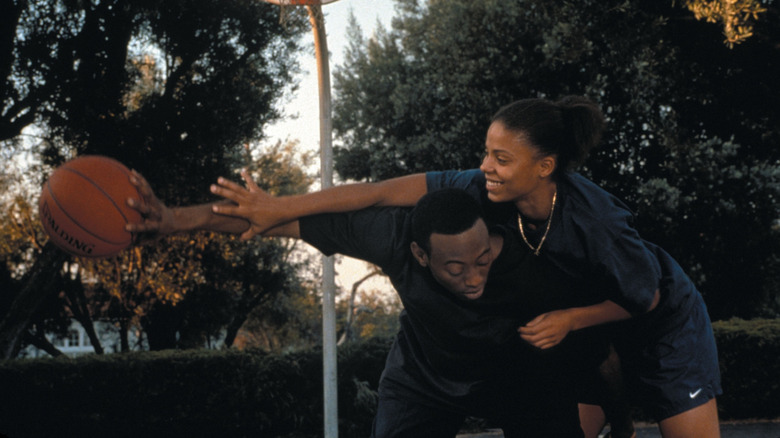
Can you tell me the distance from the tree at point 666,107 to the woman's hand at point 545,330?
32.8ft

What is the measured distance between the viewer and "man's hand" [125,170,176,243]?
2797mm

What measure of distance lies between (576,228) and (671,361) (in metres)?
0.98

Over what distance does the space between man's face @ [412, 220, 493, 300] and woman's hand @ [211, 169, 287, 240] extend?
580 mm

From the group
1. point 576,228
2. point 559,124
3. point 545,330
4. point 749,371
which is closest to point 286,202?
point 545,330

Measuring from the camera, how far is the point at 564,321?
3078mm

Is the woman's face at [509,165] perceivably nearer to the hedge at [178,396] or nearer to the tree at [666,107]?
the hedge at [178,396]

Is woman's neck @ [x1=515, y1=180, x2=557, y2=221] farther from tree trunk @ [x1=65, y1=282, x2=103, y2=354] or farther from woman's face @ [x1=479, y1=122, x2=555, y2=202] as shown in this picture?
tree trunk @ [x1=65, y1=282, x2=103, y2=354]

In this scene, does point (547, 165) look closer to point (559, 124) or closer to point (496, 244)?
point (559, 124)

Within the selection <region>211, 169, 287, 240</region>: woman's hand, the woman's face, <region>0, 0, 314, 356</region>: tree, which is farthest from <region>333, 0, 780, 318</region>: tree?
<region>211, 169, 287, 240</region>: woman's hand

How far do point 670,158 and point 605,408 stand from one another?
9.86 meters

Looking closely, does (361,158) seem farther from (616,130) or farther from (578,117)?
(578,117)

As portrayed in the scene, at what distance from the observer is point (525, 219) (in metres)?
3.55

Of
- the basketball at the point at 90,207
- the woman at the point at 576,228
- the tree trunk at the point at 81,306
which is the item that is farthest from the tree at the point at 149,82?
the woman at the point at 576,228

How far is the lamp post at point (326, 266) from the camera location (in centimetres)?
782
